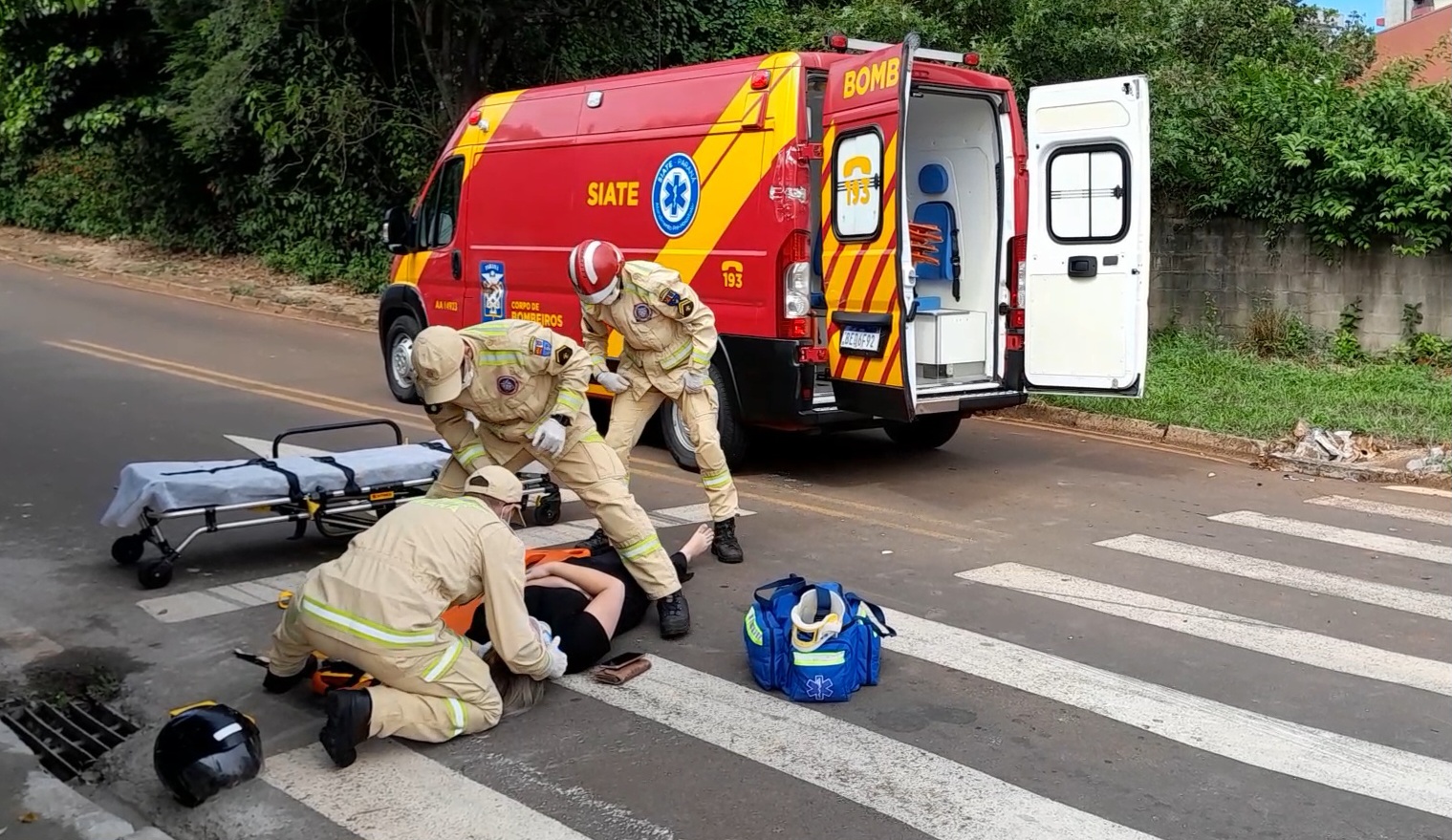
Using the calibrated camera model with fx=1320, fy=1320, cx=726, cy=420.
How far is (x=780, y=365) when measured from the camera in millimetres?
8555

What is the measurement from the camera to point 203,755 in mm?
4043

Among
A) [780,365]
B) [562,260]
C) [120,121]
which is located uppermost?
[120,121]

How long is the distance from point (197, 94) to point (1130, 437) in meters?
15.4

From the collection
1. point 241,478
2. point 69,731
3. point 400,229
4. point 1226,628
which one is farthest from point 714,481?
point 400,229

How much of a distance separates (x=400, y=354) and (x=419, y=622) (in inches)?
327

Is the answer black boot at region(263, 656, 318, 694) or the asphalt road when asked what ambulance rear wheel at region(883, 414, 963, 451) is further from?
black boot at region(263, 656, 318, 694)

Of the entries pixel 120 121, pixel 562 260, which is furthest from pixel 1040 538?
pixel 120 121

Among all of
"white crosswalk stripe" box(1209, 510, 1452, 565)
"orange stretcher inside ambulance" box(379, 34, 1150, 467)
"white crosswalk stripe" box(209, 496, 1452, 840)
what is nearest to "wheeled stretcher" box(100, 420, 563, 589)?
"white crosswalk stripe" box(209, 496, 1452, 840)

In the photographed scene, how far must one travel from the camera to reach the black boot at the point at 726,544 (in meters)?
6.84

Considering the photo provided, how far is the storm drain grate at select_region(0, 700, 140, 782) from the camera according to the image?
14.8ft

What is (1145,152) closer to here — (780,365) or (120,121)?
(780,365)

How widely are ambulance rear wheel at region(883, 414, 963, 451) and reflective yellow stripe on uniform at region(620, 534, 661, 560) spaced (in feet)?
14.9

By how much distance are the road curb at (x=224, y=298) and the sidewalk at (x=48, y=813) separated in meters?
13.5

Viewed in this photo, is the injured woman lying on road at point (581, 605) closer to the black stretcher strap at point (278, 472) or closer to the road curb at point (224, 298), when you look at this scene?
the black stretcher strap at point (278, 472)
